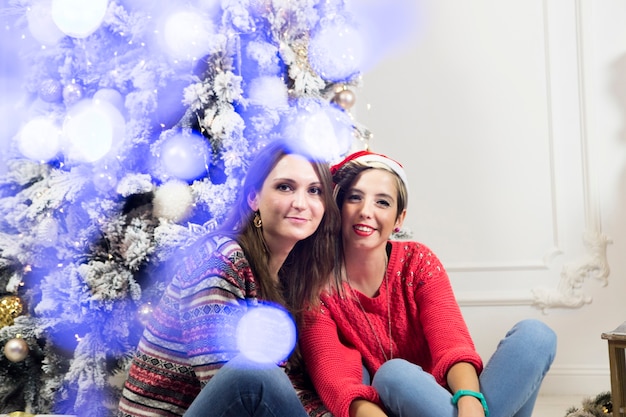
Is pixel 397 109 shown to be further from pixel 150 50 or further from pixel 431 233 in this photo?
pixel 150 50

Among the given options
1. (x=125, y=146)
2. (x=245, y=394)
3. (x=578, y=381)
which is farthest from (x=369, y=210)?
(x=578, y=381)

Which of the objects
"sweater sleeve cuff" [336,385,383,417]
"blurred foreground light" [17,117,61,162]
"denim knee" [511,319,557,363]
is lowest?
"sweater sleeve cuff" [336,385,383,417]

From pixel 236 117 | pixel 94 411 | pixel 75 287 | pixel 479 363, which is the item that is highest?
pixel 236 117

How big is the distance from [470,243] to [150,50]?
148cm

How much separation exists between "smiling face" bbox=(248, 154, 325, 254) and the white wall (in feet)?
4.78

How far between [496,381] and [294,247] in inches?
18.1

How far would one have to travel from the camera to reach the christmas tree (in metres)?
1.66

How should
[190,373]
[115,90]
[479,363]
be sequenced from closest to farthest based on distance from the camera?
[190,373], [479,363], [115,90]

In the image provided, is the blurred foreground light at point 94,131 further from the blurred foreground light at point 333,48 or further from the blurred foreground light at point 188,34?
the blurred foreground light at point 333,48

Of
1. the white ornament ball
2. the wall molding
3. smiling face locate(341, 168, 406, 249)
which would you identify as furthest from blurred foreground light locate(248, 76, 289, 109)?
the wall molding

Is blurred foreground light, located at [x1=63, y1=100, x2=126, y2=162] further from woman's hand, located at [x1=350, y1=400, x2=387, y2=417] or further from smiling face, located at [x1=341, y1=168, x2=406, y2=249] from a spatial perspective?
woman's hand, located at [x1=350, y1=400, x2=387, y2=417]

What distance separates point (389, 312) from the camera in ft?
4.72

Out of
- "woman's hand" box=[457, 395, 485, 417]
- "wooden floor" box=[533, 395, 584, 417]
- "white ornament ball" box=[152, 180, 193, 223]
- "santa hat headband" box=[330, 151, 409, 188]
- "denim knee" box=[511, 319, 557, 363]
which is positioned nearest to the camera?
"woman's hand" box=[457, 395, 485, 417]

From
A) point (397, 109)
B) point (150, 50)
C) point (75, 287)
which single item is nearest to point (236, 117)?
point (150, 50)
